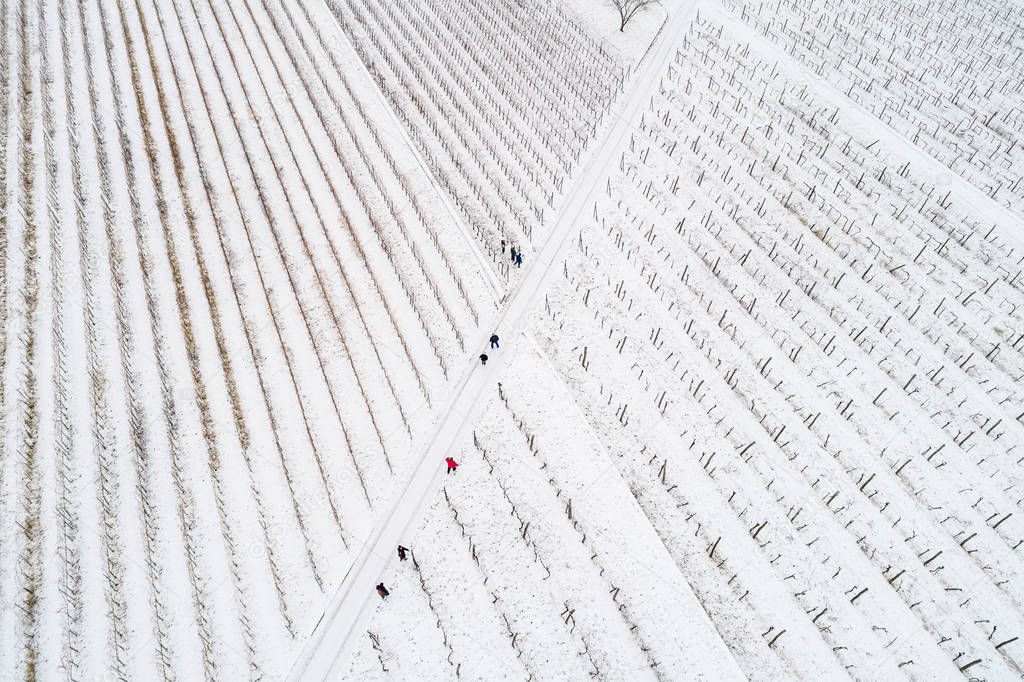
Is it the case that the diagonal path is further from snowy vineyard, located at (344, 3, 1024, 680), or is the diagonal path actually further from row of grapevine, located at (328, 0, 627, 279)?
row of grapevine, located at (328, 0, 627, 279)

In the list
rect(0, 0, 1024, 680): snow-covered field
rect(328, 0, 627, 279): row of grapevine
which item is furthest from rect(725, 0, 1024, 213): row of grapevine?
rect(328, 0, 627, 279): row of grapevine

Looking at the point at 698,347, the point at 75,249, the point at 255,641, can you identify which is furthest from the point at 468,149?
the point at 255,641

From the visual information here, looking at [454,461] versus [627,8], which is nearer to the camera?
[454,461]

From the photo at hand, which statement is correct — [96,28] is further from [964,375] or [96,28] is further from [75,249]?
[964,375]

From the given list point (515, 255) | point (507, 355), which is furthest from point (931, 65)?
point (507, 355)

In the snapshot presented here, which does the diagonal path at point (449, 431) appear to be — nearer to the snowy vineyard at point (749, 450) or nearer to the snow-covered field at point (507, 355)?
the snow-covered field at point (507, 355)

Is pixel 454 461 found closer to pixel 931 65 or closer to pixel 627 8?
pixel 627 8
